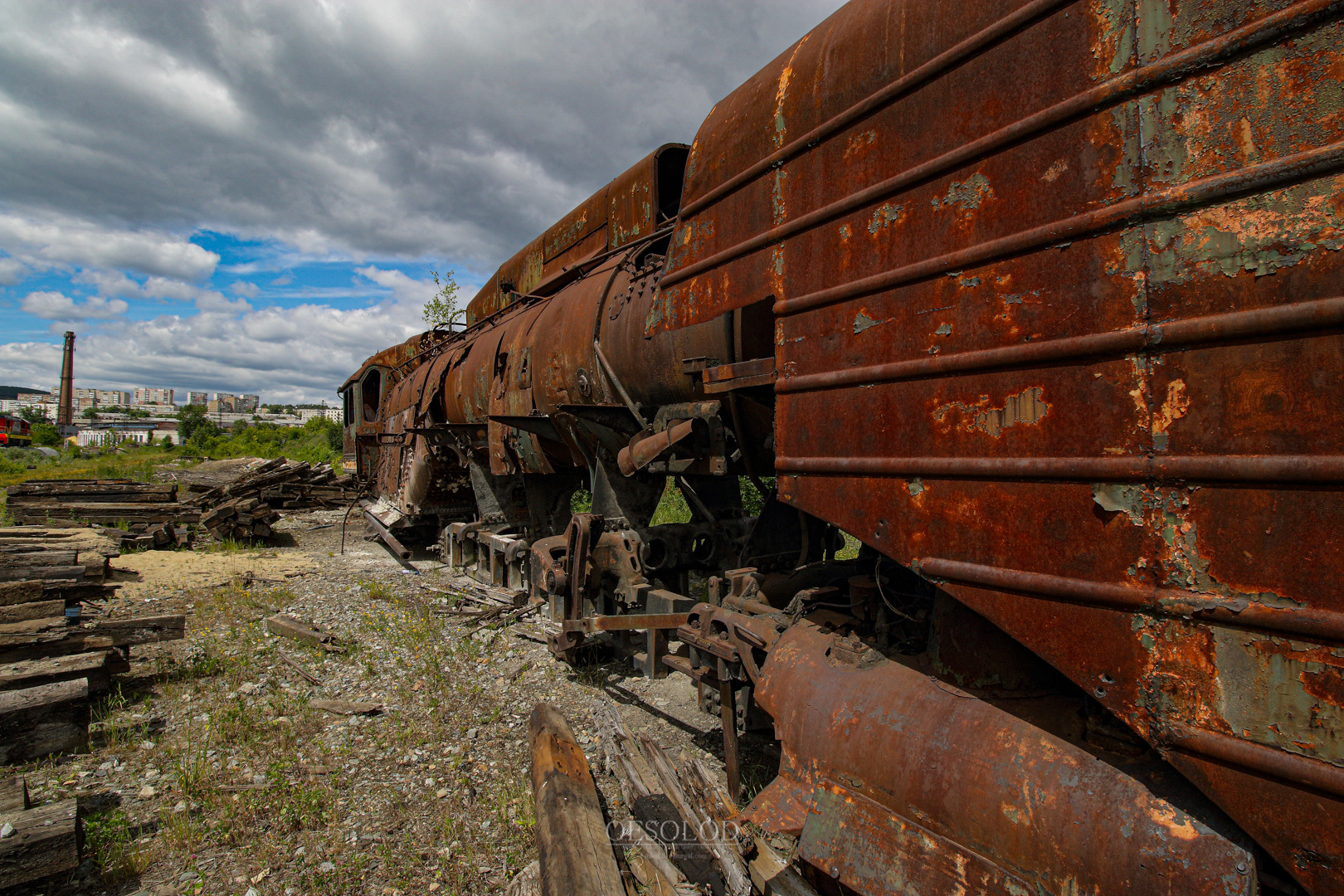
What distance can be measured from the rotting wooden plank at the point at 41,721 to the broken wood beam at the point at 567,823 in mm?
2828

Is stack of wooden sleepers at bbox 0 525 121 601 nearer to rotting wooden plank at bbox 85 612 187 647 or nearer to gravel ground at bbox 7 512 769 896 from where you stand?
rotting wooden plank at bbox 85 612 187 647

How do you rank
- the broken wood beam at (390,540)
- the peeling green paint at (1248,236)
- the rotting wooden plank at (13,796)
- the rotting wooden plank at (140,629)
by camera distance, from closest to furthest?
1. the peeling green paint at (1248,236)
2. the rotting wooden plank at (13,796)
3. the rotting wooden plank at (140,629)
4. the broken wood beam at (390,540)

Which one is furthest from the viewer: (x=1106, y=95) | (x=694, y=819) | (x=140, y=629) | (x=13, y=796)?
(x=140, y=629)

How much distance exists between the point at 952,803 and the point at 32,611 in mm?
6680

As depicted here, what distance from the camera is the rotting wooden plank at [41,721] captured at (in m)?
3.78

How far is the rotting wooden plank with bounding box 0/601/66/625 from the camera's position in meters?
5.02

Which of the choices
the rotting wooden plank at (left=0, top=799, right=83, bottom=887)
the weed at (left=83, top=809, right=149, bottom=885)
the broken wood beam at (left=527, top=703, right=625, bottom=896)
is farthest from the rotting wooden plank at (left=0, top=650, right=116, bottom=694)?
the broken wood beam at (left=527, top=703, right=625, bottom=896)

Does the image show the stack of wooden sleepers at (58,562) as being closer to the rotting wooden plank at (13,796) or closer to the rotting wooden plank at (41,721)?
the rotting wooden plank at (41,721)

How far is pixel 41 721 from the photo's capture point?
12.7 feet

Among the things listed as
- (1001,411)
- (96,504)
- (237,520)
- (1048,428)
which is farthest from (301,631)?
(96,504)

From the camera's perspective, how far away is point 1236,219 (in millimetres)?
1431

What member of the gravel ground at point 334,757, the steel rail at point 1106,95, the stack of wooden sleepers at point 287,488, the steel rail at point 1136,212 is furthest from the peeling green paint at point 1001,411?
the stack of wooden sleepers at point 287,488

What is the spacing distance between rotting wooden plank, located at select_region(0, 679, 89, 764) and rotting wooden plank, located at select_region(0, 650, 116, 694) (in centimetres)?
12

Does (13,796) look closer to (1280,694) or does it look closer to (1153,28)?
(1280,694)
